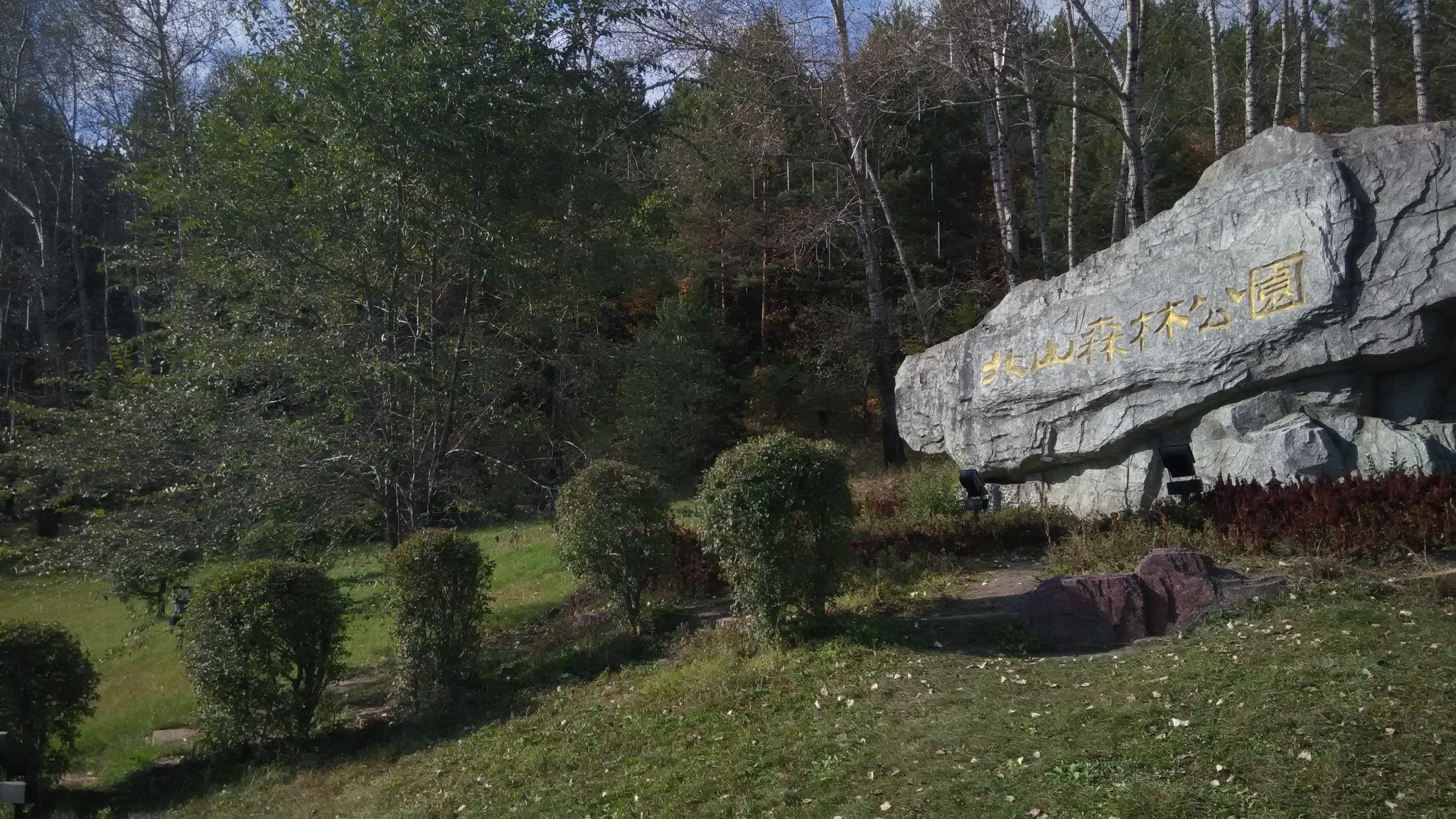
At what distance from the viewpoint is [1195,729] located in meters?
4.73

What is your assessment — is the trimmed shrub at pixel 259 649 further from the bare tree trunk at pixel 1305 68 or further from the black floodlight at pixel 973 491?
the bare tree trunk at pixel 1305 68

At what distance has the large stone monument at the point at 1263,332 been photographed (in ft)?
28.0

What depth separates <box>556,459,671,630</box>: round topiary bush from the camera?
8188 millimetres

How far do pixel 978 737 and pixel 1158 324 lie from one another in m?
6.44

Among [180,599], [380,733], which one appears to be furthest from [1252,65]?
[180,599]

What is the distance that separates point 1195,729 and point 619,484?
15.8ft

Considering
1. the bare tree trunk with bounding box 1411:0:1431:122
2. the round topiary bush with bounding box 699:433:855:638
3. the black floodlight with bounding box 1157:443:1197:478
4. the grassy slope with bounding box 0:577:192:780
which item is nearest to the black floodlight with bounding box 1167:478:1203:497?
the black floodlight with bounding box 1157:443:1197:478

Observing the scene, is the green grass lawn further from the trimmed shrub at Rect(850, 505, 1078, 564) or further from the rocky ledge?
the rocky ledge

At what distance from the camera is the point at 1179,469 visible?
9.94m

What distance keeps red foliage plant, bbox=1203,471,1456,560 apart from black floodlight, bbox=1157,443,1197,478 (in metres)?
1.30

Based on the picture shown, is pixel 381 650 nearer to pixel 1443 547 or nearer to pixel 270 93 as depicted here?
pixel 270 93

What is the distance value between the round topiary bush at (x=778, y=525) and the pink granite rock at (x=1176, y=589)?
209cm

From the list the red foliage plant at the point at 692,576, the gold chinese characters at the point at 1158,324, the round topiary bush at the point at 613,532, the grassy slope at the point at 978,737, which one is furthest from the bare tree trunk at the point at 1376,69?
the round topiary bush at the point at 613,532

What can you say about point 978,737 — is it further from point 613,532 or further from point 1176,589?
point 613,532
